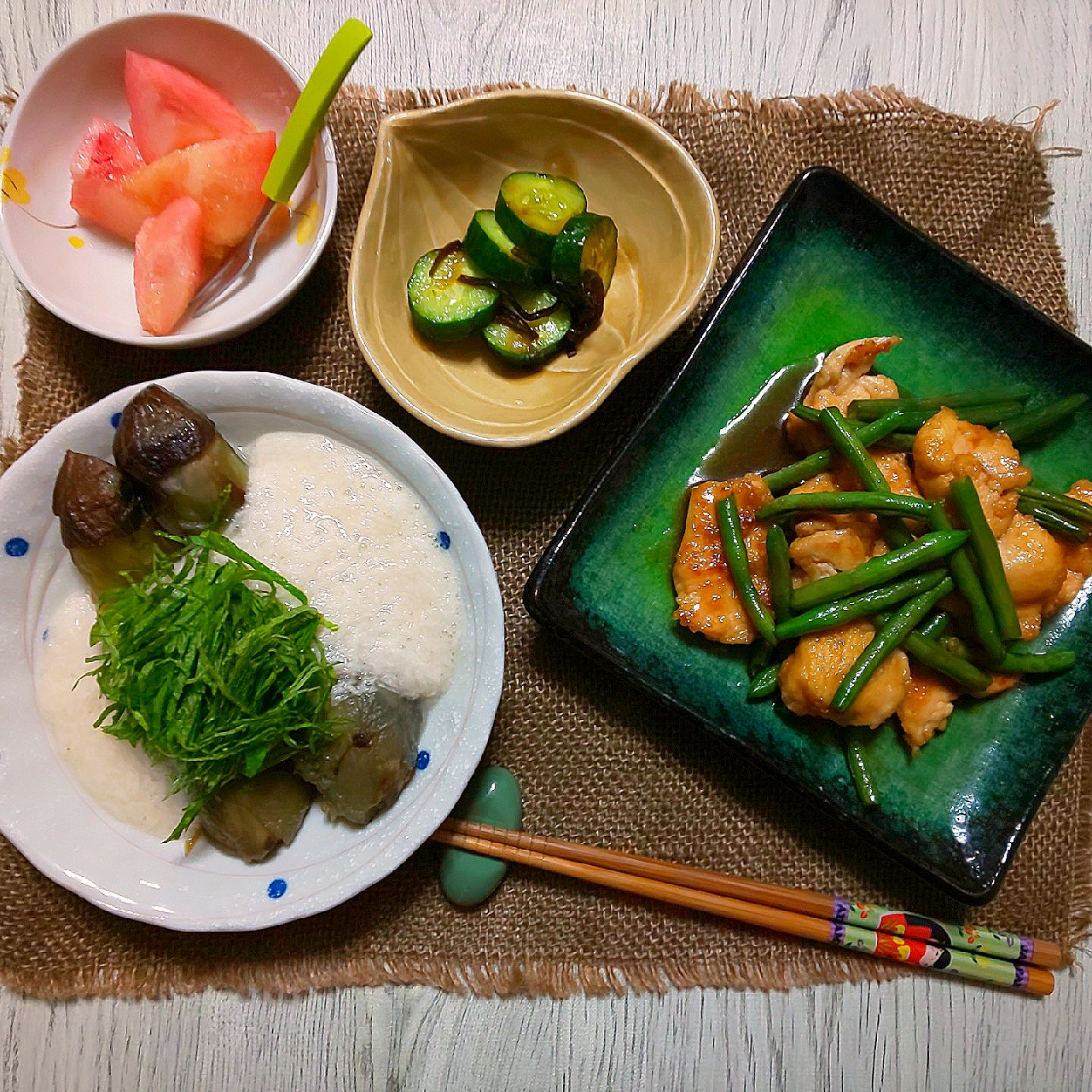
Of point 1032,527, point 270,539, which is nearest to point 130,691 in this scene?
point 270,539

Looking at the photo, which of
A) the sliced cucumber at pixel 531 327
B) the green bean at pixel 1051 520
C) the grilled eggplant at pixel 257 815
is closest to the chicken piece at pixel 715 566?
the sliced cucumber at pixel 531 327

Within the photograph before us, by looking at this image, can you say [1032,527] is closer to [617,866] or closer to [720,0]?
[617,866]

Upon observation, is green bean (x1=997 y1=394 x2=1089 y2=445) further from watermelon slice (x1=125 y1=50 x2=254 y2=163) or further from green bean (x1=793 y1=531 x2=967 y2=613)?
watermelon slice (x1=125 y1=50 x2=254 y2=163)

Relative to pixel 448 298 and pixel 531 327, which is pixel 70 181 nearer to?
pixel 448 298

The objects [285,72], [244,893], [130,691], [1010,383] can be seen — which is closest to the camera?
[130,691]

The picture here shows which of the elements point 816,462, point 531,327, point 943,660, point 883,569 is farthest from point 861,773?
point 531,327

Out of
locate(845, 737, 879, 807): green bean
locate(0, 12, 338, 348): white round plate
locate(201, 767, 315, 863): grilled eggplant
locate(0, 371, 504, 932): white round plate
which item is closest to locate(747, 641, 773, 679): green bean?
locate(845, 737, 879, 807): green bean

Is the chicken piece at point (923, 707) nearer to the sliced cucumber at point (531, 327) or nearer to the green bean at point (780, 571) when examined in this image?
the green bean at point (780, 571)
